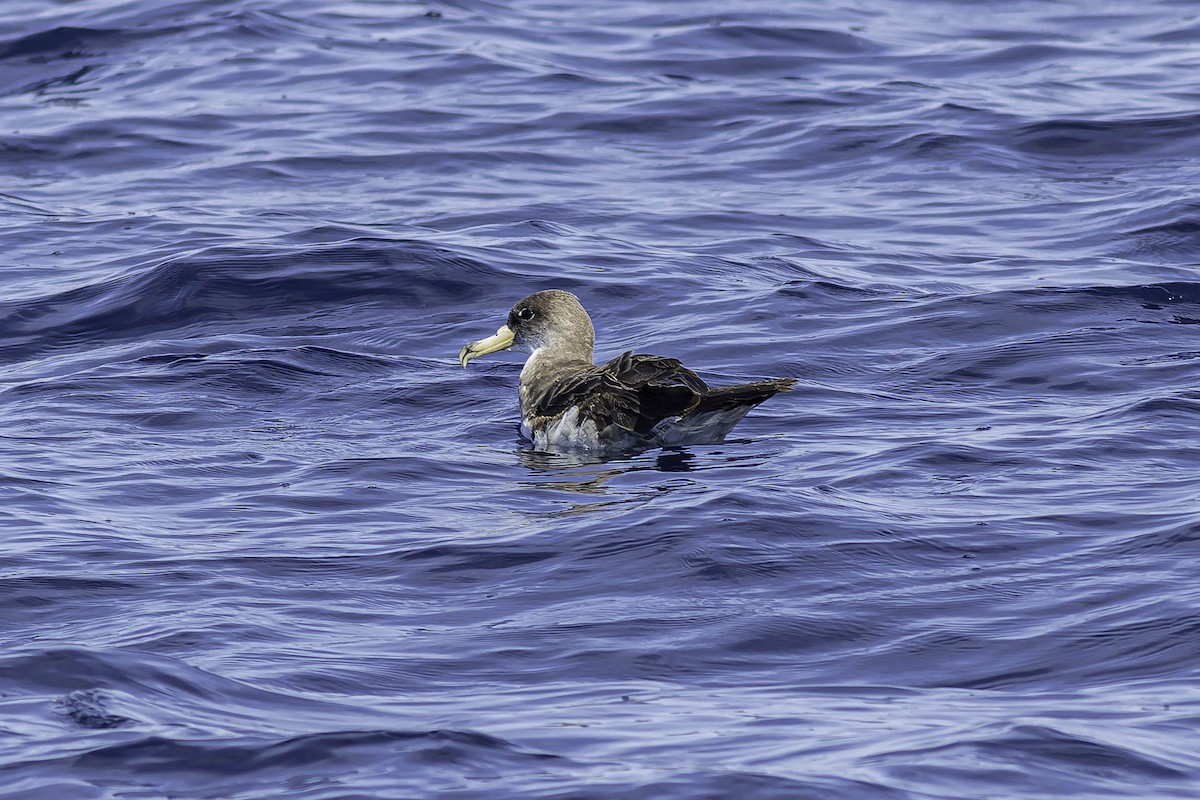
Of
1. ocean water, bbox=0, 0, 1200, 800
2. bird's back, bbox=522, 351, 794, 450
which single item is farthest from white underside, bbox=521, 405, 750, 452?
ocean water, bbox=0, 0, 1200, 800

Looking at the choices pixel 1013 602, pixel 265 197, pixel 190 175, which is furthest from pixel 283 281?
pixel 1013 602

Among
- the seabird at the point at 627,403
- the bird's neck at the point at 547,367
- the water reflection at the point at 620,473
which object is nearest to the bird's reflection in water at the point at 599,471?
the water reflection at the point at 620,473

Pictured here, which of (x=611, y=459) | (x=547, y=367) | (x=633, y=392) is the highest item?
(x=633, y=392)

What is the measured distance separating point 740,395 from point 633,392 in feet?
1.92

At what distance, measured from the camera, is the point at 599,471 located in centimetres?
877

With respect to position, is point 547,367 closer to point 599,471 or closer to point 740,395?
point 599,471

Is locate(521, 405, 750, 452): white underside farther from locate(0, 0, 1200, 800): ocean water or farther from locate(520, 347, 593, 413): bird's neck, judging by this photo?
locate(520, 347, 593, 413): bird's neck

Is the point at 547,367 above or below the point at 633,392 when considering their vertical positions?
below

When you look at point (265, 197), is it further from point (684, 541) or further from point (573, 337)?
point (684, 541)

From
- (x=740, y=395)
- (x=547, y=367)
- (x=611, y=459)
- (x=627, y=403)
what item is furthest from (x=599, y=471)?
(x=547, y=367)

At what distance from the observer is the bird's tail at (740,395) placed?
862 centimetres

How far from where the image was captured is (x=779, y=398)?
9914 millimetres

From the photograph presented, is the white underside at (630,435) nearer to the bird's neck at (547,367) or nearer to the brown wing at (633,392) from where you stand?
the brown wing at (633,392)

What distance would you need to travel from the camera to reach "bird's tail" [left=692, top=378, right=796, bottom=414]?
8.62 meters
